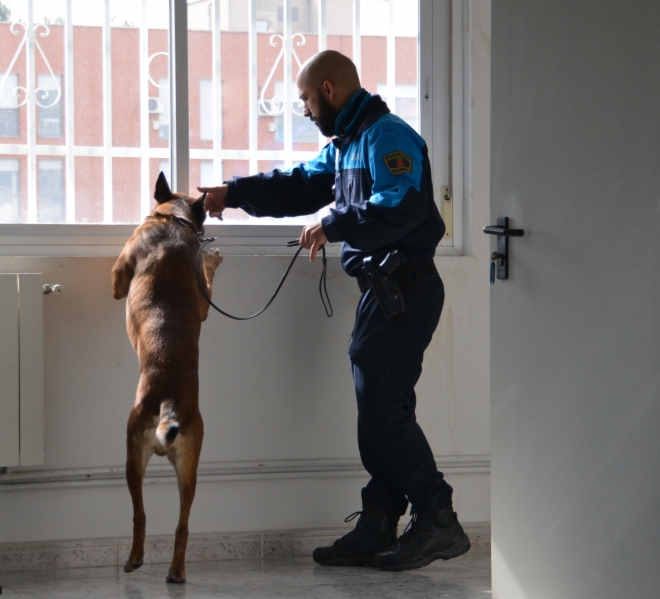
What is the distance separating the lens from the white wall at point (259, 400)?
108 inches

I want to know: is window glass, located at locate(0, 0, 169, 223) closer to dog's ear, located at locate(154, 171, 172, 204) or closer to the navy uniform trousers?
dog's ear, located at locate(154, 171, 172, 204)

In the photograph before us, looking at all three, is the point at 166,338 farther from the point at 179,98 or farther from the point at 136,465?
the point at 179,98

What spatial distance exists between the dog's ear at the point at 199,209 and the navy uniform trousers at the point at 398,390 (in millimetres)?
613

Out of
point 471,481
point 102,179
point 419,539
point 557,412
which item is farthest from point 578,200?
point 102,179

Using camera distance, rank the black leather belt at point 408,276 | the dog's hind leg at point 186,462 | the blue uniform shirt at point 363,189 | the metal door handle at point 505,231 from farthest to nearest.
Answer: the black leather belt at point 408,276, the blue uniform shirt at point 363,189, the dog's hind leg at point 186,462, the metal door handle at point 505,231

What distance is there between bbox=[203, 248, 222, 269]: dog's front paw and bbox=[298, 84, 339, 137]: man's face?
54 cm

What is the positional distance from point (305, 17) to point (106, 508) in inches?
73.8

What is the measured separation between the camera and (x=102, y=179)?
289 centimetres

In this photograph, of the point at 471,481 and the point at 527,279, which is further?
the point at 471,481

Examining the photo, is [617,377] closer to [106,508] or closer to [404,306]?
[404,306]

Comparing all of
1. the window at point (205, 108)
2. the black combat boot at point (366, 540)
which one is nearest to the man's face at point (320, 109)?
the window at point (205, 108)

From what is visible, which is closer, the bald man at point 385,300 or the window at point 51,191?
the bald man at point 385,300

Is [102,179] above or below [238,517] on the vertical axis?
above

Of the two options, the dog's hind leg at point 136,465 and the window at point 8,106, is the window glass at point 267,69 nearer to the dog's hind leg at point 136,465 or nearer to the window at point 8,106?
the window at point 8,106
